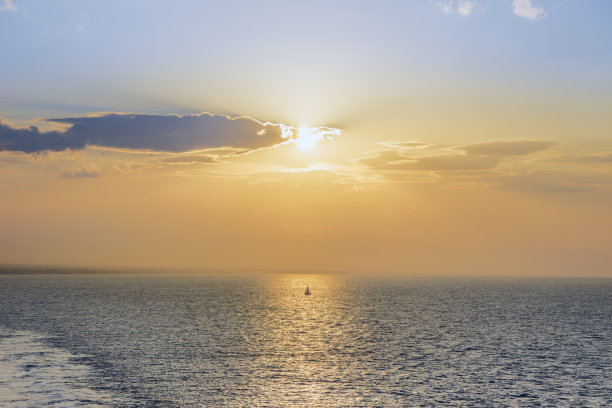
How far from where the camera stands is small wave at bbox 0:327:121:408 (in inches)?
1670

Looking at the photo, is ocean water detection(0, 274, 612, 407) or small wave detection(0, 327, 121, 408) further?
ocean water detection(0, 274, 612, 407)

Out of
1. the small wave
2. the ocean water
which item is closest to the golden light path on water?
the ocean water

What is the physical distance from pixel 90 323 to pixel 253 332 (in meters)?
32.3

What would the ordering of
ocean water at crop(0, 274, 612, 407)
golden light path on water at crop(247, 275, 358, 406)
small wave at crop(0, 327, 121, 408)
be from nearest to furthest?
1. small wave at crop(0, 327, 121, 408)
2. ocean water at crop(0, 274, 612, 407)
3. golden light path on water at crop(247, 275, 358, 406)

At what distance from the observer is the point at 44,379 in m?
49.6

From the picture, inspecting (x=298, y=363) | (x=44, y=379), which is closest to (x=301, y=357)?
(x=298, y=363)

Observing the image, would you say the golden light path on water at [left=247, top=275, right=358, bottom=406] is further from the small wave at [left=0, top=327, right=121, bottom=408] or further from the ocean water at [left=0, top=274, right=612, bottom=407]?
the small wave at [left=0, top=327, right=121, bottom=408]

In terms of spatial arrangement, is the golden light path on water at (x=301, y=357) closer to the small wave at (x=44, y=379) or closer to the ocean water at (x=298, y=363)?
the ocean water at (x=298, y=363)

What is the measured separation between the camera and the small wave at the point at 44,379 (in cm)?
4241

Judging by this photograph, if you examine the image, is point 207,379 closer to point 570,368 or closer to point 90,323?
point 570,368

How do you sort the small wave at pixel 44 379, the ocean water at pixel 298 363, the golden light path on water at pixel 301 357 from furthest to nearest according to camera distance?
the golden light path on water at pixel 301 357
the ocean water at pixel 298 363
the small wave at pixel 44 379

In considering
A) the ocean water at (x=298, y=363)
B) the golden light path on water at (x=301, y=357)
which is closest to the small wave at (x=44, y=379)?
the ocean water at (x=298, y=363)

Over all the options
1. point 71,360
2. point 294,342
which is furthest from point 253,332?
point 71,360

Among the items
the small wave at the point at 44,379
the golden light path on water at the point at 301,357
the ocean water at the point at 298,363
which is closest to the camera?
the small wave at the point at 44,379
